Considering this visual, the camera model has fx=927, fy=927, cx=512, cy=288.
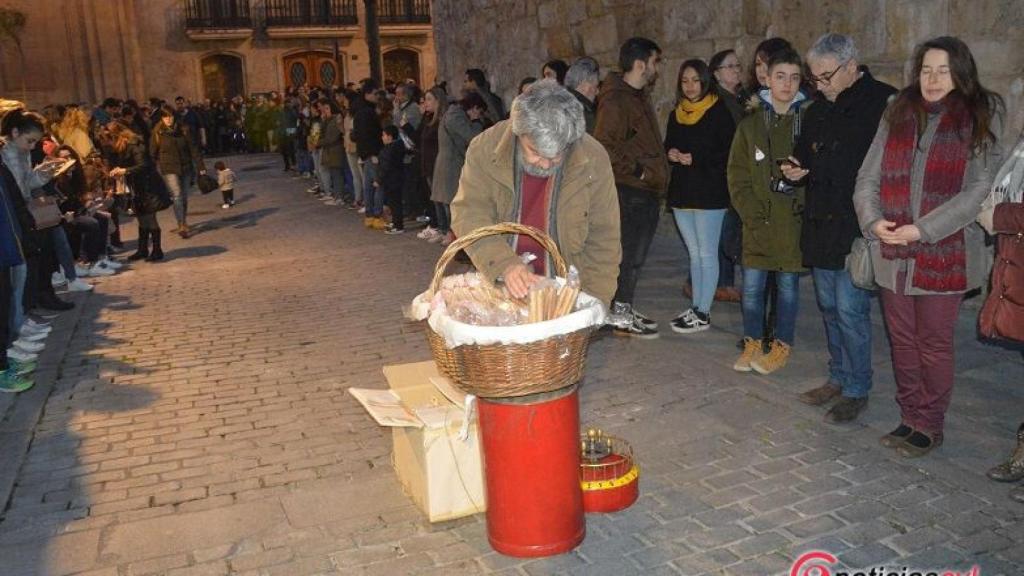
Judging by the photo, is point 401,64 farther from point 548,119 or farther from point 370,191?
point 548,119

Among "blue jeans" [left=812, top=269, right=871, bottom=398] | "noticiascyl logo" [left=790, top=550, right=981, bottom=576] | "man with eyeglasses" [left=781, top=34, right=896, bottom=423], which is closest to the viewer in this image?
"noticiascyl logo" [left=790, top=550, right=981, bottom=576]

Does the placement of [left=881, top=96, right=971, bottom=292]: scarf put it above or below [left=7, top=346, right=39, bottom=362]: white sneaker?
above

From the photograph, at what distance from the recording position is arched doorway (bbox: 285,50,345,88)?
117ft

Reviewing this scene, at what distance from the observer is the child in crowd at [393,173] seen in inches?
489

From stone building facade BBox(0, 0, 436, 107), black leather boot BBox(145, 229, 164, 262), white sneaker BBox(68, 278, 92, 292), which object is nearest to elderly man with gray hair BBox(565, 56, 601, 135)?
white sneaker BBox(68, 278, 92, 292)

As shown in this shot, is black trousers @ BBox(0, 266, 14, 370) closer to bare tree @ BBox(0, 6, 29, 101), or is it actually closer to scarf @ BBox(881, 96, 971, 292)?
scarf @ BBox(881, 96, 971, 292)

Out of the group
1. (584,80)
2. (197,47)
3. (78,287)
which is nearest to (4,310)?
(78,287)

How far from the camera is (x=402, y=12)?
121ft

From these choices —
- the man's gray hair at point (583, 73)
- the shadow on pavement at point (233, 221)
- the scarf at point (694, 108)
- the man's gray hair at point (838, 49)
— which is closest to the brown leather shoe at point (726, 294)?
the scarf at point (694, 108)

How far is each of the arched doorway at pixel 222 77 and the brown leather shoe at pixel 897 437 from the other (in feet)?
110

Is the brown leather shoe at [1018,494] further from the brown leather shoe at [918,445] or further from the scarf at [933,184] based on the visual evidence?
the scarf at [933,184]

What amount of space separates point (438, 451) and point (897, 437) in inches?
89.5

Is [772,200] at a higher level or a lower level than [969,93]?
lower

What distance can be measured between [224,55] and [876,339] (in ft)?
107
